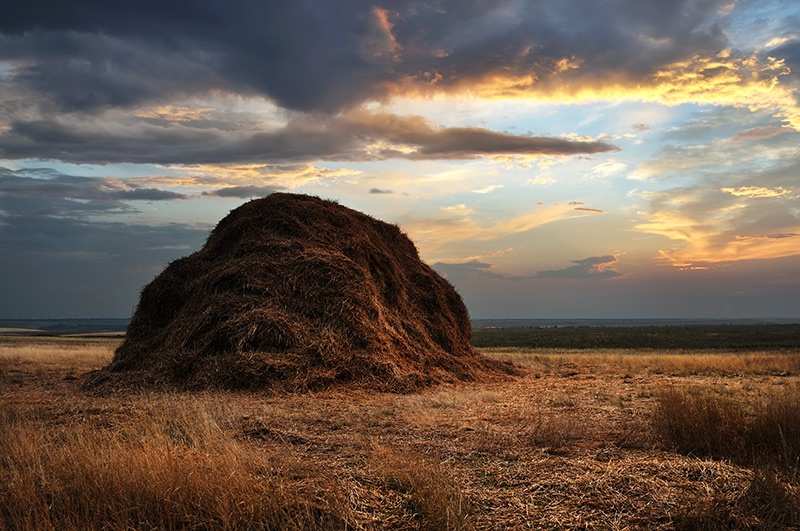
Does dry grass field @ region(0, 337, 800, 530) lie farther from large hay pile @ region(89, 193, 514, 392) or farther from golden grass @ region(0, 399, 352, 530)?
large hay pile @ region(89, 193, 514, 392)

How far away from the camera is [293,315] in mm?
13664

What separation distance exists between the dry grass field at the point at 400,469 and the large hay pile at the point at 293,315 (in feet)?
9.67

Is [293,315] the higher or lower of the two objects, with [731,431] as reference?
higher

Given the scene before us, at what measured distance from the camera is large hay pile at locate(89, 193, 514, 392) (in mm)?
12820

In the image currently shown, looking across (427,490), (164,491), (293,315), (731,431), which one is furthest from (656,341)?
(164,491)

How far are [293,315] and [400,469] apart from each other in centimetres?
904

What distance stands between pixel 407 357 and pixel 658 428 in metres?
8.47

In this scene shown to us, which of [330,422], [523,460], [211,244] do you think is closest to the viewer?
[523,460]

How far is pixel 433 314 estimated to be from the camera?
18625 millimetres

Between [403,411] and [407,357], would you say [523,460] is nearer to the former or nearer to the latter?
[403,411]

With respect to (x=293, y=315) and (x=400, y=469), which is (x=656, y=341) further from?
(x=400, y=469)

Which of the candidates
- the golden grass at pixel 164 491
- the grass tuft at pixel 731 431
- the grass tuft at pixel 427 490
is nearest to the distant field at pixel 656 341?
the grass tuft at pixel 731 431

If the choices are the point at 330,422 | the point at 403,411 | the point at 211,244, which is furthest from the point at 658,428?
the point at 211,244

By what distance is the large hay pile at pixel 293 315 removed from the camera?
1282 cm
